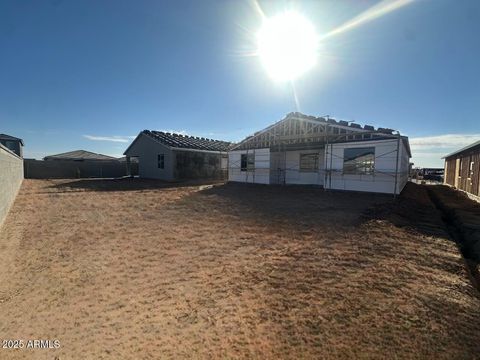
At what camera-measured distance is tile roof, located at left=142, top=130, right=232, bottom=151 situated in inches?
930

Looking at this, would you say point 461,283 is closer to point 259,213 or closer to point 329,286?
point 329,286

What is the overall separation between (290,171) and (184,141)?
11.5 m

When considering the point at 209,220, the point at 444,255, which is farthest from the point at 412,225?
the point at 209,220

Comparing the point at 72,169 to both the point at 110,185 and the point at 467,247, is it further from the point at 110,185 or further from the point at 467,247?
the point at 467,247

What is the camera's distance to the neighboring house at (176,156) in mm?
23219

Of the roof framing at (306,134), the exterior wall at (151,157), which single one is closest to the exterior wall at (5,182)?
the exterior wall at (151,157)

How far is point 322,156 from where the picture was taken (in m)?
17.7

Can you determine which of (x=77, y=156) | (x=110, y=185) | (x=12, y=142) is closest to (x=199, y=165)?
(x=110, y=185)

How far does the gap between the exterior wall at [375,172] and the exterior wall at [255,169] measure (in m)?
4.72

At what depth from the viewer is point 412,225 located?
8344 millimetres

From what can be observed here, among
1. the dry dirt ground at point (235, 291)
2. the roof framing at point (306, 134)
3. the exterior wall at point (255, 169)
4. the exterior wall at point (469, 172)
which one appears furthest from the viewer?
the exterior wall at point (255, 169)

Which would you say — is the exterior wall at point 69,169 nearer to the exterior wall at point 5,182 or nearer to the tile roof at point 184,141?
the tile roof at point 184,141

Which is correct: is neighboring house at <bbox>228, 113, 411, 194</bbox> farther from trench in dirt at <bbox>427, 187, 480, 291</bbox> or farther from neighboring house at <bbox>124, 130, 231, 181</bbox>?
neighboring house at <bbox>124, 130, 231, 181</bbox>

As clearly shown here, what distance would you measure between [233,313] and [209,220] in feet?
17.2
